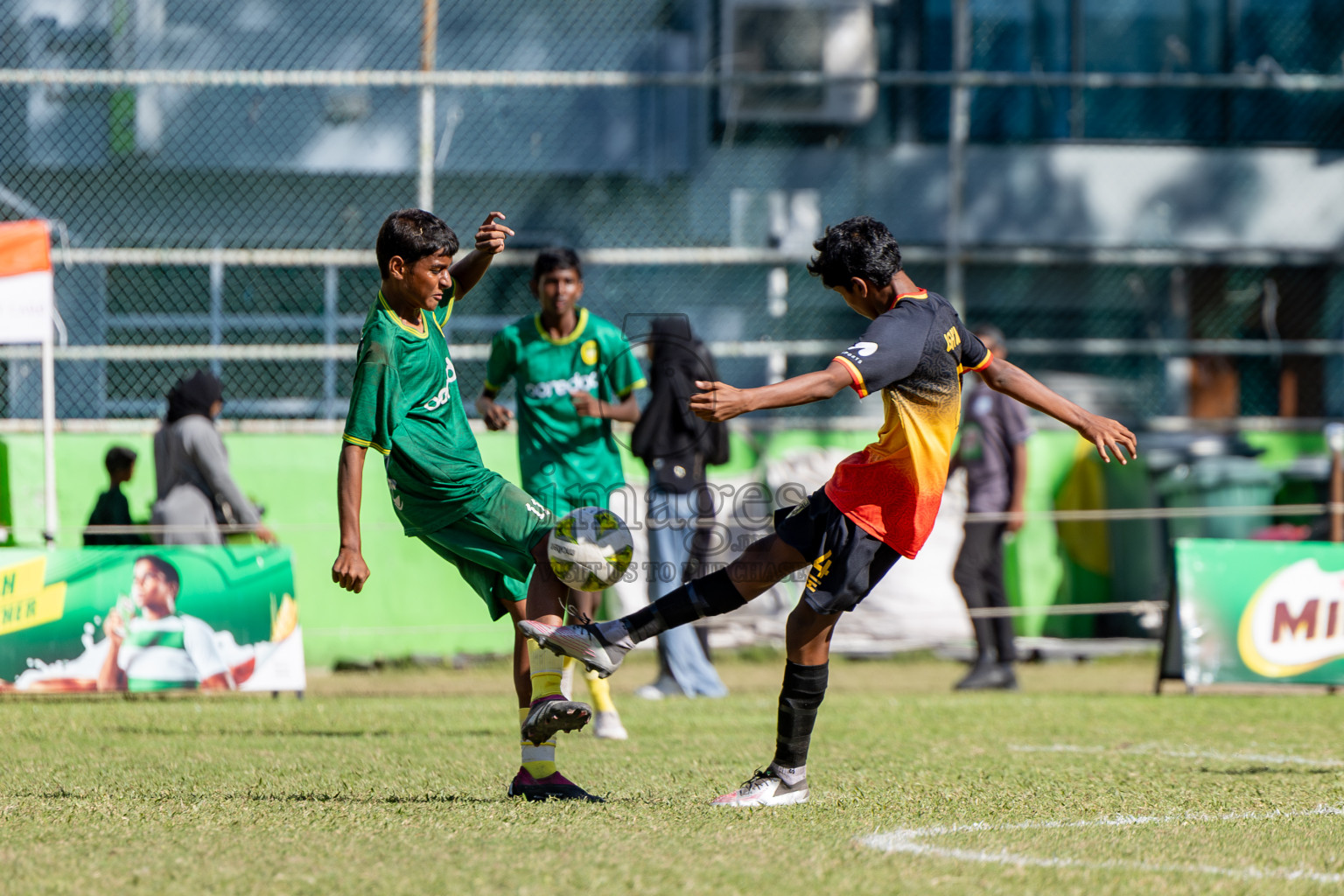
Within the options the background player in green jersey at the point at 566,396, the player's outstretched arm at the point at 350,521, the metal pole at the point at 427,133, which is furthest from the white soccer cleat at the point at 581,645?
the metal pole at the point at 427,133

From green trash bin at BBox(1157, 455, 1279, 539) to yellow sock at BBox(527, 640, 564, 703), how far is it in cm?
830

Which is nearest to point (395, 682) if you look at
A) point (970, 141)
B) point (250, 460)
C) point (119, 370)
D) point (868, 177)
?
point (250, 460)

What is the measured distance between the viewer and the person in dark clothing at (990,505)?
32.4ft

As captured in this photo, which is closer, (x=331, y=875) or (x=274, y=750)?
(x=331, y=875)

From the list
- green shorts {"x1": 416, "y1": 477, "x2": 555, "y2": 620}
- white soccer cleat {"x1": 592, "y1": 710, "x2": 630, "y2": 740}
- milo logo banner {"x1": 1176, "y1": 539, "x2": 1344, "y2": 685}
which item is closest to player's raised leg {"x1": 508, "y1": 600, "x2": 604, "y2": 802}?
green shorts {"x1": 416, "y1": 477, "x2": 555, "y2": 620}

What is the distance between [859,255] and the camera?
4633 mm

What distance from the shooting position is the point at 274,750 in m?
6.25

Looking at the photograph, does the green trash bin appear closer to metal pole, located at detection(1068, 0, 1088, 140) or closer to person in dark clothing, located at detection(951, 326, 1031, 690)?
person in dark clothing, located at detection(951, 326, 1031, 690)

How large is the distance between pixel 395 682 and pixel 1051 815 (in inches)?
273

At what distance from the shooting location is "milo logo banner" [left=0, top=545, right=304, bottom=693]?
8.48m

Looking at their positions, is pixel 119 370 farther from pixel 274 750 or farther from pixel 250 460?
pixel 274 750

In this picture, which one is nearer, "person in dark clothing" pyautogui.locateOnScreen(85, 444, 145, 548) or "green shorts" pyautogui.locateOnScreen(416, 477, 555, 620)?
"green shorts" pyautogui.locateOnScreen(416, 477, 555, 620)

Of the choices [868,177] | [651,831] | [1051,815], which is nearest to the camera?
[651,831]

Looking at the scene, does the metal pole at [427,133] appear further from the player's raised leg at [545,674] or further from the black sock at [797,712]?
the black sock at [797,712]
